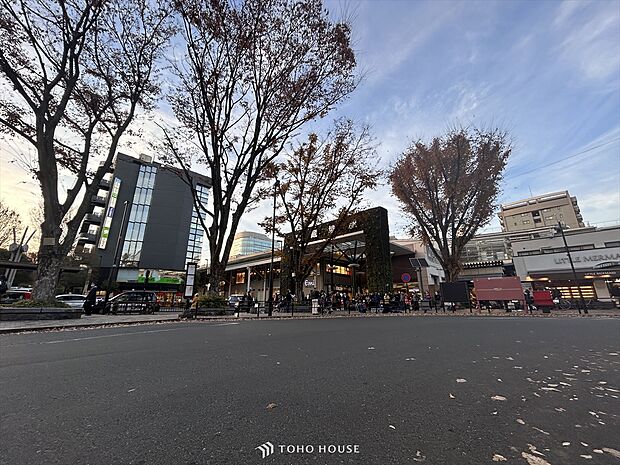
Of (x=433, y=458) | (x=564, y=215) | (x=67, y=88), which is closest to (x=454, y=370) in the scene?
(x=433, y=458)

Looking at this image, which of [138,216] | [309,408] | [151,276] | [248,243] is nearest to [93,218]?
[138,216]

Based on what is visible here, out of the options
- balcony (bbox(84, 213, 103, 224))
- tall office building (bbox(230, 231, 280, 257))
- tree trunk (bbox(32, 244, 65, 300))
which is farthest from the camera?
tall office building (bbox(230, 231, 280, 257))

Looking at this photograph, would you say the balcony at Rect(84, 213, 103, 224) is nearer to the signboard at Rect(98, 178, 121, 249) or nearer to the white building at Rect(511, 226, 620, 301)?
the signboard at Rect(98, 178, 121, 249)

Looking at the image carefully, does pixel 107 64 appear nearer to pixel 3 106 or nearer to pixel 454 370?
pixel 3 106

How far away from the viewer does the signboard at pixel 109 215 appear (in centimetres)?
4250

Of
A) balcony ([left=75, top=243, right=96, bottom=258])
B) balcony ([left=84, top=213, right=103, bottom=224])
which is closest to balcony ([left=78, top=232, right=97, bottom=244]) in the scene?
balcony ([left=75, top=243, right=96, bottom=258])

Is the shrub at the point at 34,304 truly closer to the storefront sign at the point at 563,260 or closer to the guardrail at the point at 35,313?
the guardrail at the point at 35,313

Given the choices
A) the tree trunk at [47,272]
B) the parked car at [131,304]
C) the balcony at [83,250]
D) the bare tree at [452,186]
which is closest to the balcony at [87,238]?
the balcony at [83,250]

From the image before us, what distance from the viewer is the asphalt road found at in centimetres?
153

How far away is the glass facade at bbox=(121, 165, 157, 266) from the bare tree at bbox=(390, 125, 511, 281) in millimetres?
40535

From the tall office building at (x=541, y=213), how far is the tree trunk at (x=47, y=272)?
65.1 m

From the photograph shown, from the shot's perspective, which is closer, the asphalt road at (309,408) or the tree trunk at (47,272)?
the asphalt road at (309,408)

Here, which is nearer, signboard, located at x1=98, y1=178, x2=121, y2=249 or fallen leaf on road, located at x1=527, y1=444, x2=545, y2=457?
fallen leaf on road, located at x1=527, y1=444, x2=545, y2=457

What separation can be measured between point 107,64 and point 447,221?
20.6m
